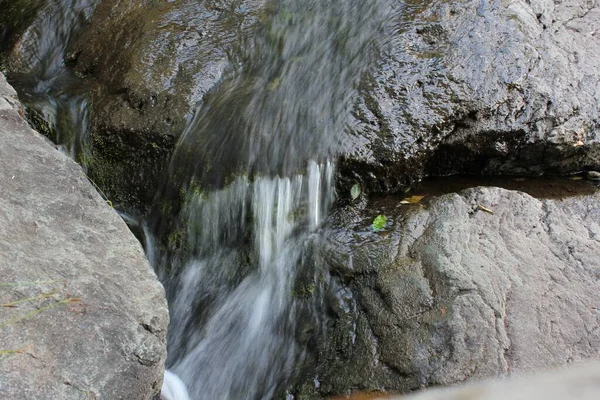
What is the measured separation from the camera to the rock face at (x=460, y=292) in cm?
292

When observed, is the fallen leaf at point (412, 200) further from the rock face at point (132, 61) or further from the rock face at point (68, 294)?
the rock face at point (68, 294)

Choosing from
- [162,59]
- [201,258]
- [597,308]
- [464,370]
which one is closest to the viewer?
[464,370]

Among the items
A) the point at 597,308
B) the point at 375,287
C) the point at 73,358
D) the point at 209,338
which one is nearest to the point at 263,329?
the point at 209,338

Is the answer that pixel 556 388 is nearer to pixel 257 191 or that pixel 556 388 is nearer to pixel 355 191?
pixel 355 191

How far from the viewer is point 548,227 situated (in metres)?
3.57

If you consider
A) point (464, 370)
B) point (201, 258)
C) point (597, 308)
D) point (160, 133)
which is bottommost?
point (464, 370)

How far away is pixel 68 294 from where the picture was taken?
236cm

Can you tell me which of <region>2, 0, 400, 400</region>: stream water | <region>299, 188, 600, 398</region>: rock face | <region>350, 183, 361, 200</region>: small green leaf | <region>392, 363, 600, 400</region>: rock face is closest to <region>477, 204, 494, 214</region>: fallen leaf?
<region>299, 188, 600, 398</region>: rock face

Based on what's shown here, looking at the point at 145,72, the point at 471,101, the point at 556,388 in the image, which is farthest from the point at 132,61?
the point at 556,388

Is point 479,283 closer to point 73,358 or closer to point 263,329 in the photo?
point 263,329

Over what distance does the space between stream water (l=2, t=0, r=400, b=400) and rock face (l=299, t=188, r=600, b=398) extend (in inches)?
9.7

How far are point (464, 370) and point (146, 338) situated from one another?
149cm

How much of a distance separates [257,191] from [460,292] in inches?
56.1

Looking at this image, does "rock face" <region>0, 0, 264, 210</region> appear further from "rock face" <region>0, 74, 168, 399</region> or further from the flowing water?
"rock face" <region>0, 74, 168, 399</region>
